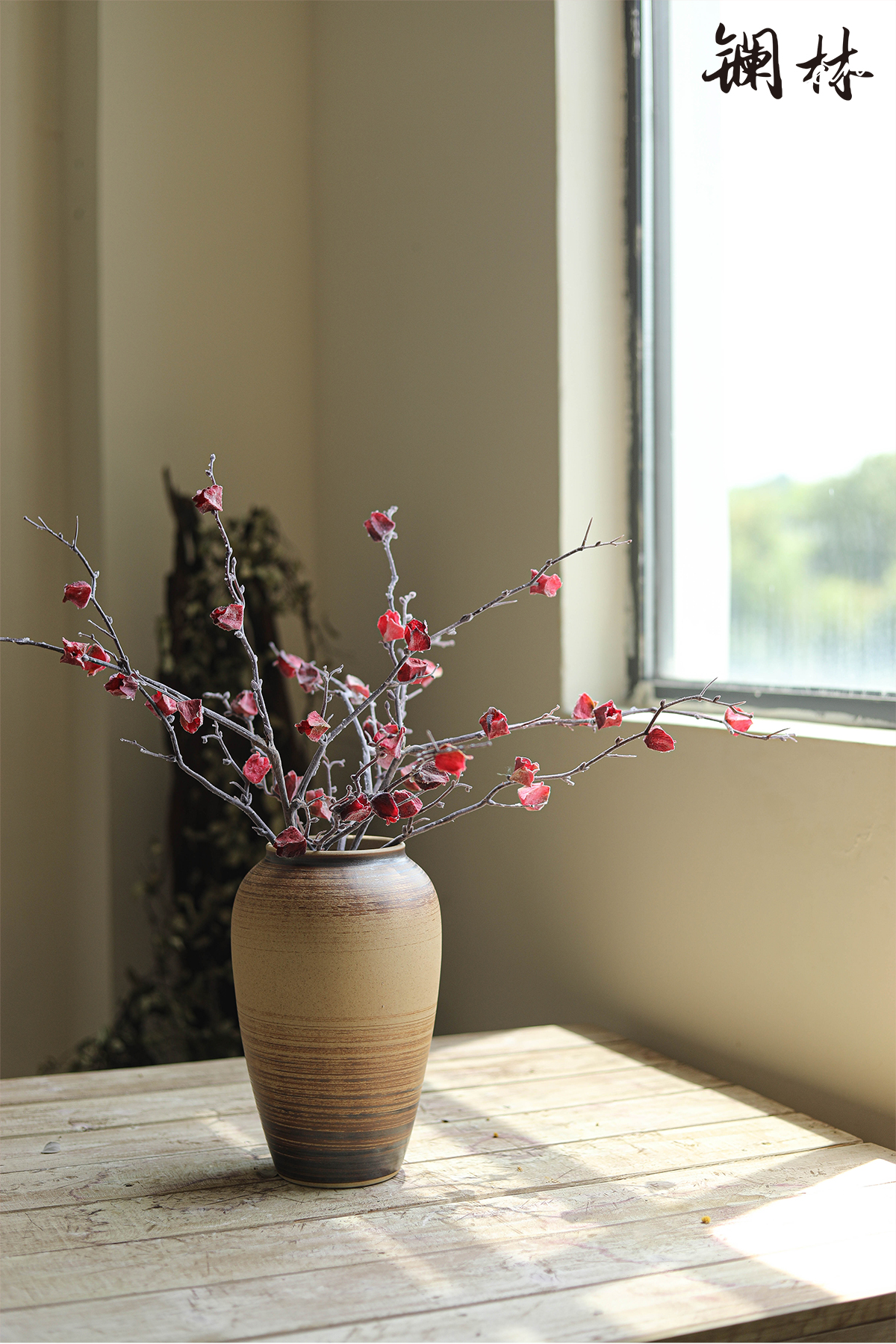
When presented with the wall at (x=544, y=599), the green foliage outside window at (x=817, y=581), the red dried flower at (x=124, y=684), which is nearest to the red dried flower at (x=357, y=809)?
the red dried flower at (x=124, y=684)

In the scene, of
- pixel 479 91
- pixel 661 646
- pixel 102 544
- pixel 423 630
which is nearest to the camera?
pixel 423 630

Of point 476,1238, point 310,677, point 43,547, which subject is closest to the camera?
point 476,1238

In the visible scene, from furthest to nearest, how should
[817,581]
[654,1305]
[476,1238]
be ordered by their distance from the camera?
[817,581] < [476,1238] < [654,1305]

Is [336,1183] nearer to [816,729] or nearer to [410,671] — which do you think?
[410,671]

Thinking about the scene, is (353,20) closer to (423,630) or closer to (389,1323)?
(423,630)

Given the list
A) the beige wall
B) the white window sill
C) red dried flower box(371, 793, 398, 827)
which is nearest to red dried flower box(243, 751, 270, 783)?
red dried flower box(371, 793, 398, 827)

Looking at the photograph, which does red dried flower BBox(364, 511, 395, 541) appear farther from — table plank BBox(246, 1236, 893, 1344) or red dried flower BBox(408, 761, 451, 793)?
table plank BBox(246, 1236, 893, 1344)

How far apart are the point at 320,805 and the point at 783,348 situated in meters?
0.88

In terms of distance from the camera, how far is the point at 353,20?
101 inches

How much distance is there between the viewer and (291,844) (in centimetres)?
119

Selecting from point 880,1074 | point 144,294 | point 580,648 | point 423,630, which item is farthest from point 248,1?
point 880,1074

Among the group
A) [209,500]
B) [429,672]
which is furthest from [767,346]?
[209,500]

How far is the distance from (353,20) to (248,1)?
0.33 metres

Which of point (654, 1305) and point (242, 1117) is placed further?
point (242, 1117)
